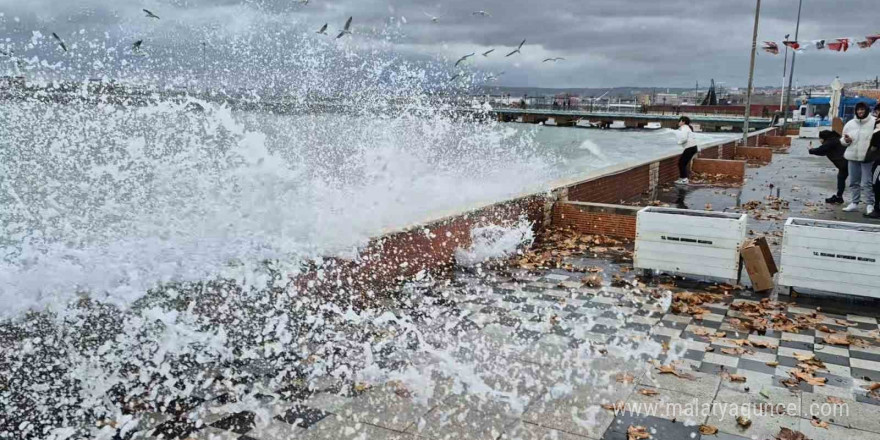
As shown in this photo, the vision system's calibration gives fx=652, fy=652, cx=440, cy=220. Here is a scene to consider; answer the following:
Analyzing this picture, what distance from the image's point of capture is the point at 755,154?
28078 mm

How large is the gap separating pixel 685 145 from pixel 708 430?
16.2m

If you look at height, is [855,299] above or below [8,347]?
below

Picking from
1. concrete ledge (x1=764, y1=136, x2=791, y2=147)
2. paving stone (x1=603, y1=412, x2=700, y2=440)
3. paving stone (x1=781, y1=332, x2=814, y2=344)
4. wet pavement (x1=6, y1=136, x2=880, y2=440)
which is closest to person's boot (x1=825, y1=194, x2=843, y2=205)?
wet pavement (x1=6, y1=136, x2=880, y2=440)

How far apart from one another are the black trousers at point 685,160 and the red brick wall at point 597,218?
9.10 meters

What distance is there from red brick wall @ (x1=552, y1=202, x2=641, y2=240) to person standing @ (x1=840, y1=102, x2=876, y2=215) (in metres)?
4.54

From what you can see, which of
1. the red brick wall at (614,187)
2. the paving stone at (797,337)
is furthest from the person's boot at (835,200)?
the paving stone at (797,337)

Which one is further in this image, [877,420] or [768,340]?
[768,340]

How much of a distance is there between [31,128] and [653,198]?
68.9m

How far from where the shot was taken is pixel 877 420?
4.51 meters

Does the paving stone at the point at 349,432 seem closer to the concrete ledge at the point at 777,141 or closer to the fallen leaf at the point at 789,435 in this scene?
the fallen leaf at the point at 789,435

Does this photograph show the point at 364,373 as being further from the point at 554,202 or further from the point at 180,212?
the point at 180,212

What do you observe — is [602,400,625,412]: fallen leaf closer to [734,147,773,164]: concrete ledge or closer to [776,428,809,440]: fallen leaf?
[776,428,809,440]: fallen leaf

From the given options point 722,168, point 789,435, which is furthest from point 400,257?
point 722,168

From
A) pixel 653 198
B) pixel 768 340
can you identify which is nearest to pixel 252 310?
pixel 768 340
